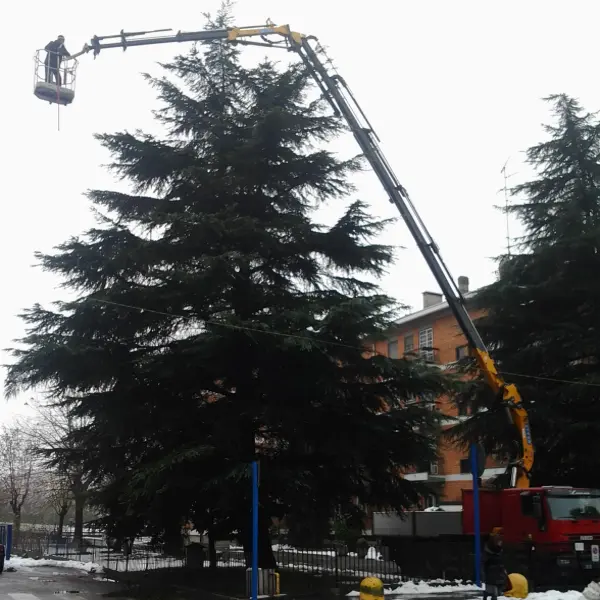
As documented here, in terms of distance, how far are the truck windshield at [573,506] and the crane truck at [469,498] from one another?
23mm

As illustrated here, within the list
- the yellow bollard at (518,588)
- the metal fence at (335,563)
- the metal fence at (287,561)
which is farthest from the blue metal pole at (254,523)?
the metal fence at (335,563)

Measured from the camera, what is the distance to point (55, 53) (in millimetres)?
16078

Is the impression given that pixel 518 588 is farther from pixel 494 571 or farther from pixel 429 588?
pixel 429 588

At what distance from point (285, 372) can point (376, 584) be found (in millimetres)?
9399

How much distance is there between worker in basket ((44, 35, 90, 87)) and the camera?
626 inches

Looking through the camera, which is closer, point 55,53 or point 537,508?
point 55,53

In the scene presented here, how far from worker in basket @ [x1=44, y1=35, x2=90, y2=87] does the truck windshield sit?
14297 millimetres

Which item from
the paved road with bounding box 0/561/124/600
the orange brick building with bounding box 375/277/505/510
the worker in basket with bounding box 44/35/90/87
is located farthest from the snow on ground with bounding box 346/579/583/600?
the orange brick building with bounding box 375/277/505/510

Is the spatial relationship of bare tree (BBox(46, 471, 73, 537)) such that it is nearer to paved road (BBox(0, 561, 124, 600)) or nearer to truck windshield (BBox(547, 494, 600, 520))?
paved road (BBox(0, 561, 124, 600))

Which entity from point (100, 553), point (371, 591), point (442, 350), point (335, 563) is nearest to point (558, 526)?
point (335, 563)

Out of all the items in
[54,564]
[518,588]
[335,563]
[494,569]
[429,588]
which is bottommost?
[54,564]

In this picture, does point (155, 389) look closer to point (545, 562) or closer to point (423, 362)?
point (423, 362)

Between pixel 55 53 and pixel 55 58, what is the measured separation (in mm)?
102

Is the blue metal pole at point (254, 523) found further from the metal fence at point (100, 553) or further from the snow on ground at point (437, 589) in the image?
the metal fence at point (100, 553)
